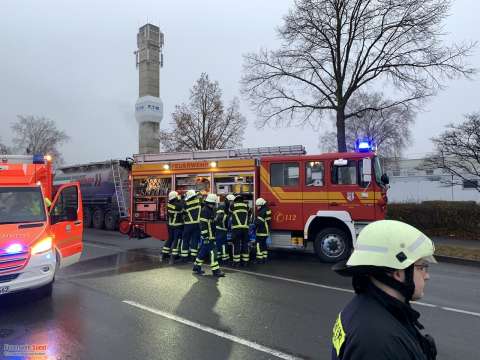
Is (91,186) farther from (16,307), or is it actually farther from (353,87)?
(16,307)

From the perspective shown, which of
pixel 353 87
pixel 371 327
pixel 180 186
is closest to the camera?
pixel 371 327

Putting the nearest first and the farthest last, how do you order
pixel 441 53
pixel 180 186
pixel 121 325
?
pixel 121 325
pixel 180 186
pixel 441 53

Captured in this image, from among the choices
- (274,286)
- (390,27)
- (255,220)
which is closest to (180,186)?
(255,220)

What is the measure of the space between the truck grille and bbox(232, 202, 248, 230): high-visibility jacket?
488 centimetres

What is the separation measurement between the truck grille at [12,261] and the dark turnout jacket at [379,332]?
17.4ft

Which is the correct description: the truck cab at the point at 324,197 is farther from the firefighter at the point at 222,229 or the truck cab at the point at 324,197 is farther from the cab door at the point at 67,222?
the cab door at the point at 67,222

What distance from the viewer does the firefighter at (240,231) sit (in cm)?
963

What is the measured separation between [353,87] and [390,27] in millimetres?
2426

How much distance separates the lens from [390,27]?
583 inches

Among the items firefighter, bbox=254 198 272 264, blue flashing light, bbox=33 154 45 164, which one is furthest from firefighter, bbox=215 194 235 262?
blue flashing light, bbox=33 154 45 164

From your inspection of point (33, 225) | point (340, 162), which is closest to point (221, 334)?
point (33, 225)

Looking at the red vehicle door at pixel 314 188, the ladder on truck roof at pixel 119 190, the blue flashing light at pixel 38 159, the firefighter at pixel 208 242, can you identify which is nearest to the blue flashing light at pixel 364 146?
the red vehicle door at pixel 314 188

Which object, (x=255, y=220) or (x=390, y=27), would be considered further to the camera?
(x=390, y=27)

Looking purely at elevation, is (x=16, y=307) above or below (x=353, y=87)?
below
